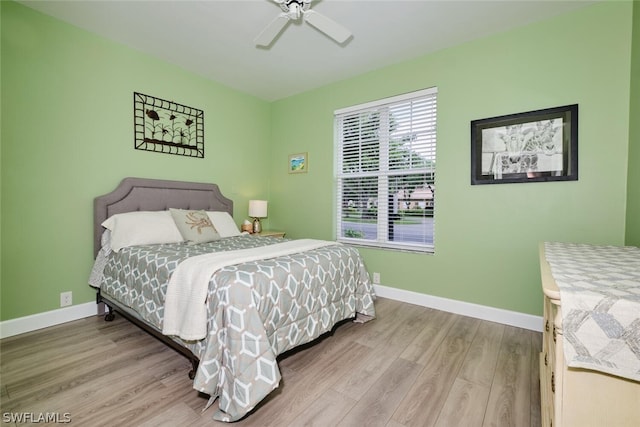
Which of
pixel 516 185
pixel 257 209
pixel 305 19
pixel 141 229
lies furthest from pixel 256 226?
pixel 516 185

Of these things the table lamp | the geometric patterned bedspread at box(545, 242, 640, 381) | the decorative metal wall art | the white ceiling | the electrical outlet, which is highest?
the white ceiling

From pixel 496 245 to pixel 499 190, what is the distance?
1.70 ft

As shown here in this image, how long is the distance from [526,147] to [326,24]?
1996 millimetres

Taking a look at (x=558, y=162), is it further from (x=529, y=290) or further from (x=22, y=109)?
(x=22, y=109)

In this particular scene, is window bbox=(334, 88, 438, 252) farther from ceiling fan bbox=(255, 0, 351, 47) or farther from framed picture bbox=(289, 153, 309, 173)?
ceiling fan bbox=(255, 0, 351, 47)

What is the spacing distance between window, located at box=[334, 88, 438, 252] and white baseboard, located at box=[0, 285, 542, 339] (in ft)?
1.85

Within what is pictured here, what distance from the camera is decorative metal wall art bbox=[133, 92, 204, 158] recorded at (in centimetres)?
297

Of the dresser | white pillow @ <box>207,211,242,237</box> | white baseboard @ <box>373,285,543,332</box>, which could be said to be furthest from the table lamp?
the dresser

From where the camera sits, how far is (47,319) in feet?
7.90

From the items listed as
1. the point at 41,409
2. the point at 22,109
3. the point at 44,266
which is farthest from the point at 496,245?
the point at 22,109

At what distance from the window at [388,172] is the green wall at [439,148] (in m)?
0.14

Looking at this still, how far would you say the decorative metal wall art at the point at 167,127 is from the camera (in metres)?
2.97

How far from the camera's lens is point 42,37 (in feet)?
7.77
